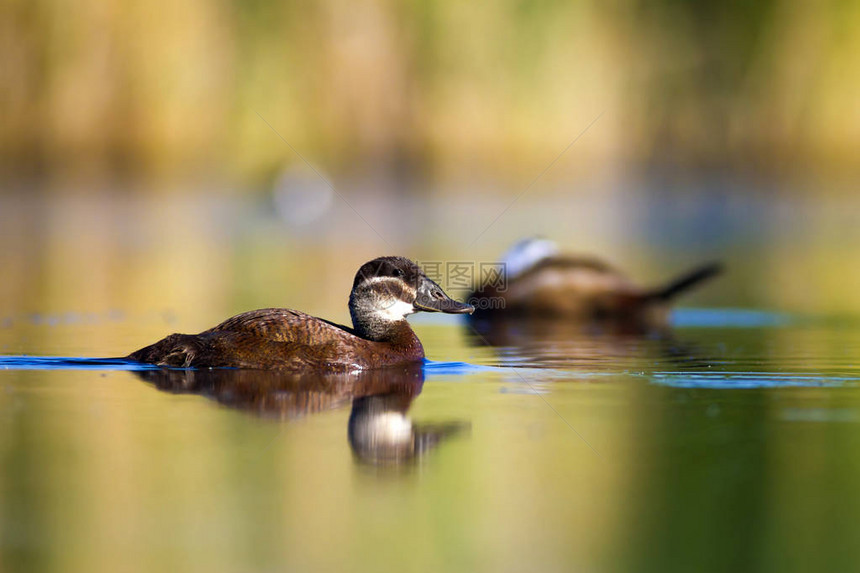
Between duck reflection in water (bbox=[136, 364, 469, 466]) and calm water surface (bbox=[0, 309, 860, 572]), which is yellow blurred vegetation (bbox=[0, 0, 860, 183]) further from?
duck reflection in water (bbox=[136, 364, 469, 466])

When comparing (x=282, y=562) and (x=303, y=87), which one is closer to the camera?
(x=282, y=562)

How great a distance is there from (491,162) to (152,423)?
2152cm

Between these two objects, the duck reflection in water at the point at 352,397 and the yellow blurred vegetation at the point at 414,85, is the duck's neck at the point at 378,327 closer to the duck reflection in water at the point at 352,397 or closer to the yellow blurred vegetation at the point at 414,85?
the duck reflection in water at the point at 352,397

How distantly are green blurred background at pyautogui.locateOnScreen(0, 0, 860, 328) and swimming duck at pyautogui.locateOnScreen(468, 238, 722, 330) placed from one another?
13.2 metres

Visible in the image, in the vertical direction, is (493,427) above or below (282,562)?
above

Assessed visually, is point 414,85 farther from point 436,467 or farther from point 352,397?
point 436,467

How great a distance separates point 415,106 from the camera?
26.6 m

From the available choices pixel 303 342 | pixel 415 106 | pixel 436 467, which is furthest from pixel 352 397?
pixel 415 106

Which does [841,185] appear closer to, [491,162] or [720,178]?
[720,178]

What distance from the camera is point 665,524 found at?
13.4 feet

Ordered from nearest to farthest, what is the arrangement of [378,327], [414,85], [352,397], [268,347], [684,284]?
1. [352,397]
2. [268,347]
3. [378,327]
4. [684,284]
5. [414,85]

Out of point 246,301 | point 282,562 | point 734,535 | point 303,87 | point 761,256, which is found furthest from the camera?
point 303,87

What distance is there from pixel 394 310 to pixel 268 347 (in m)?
0.86

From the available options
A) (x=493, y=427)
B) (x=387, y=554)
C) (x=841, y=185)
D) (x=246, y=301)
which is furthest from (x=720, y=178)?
(x=387, y=554)
